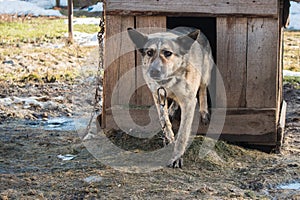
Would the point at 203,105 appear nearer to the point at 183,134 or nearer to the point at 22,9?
the point at 183,134

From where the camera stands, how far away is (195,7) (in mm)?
6789

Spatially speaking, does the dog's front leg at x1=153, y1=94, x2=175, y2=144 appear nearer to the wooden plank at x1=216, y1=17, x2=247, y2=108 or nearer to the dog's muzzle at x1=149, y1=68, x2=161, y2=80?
the dog's muzzle at x1=149, y1=68, x2=161, y2=80

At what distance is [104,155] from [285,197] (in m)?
1.89

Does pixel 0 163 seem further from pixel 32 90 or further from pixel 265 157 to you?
pixel 32 90

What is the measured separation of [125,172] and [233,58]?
1842 mm

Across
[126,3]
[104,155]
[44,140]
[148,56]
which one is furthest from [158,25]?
[44,140]

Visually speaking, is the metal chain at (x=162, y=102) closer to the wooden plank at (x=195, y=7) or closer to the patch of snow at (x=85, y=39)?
the wooden plank at (x=195, y=7)

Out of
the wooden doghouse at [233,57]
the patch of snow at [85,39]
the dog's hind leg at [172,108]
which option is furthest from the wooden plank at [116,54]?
the patch of snow at [85,39]

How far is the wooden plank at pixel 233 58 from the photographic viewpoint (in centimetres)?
687

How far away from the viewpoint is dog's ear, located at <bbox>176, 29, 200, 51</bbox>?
6.06 metres

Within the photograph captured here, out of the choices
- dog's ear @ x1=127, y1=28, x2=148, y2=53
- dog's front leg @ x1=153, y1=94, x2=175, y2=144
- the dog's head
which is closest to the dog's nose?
the dog's head

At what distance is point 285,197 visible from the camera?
557cm

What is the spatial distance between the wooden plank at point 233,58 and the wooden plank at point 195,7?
0.12 metres

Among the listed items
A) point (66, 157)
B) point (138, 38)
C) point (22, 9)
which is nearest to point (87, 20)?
point (22, 9)
